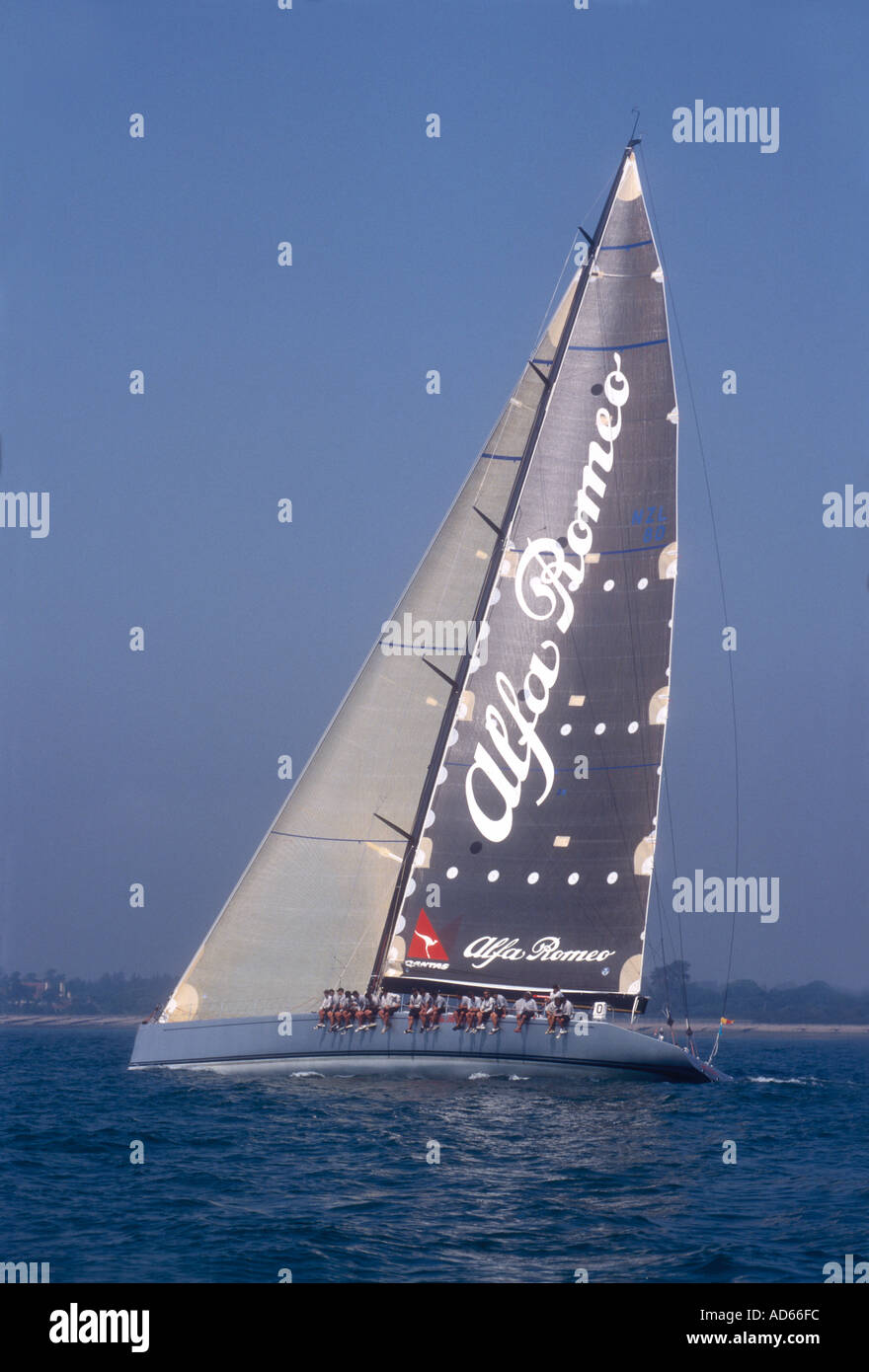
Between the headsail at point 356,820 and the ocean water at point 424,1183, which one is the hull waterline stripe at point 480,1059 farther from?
the headsail at point 356,820

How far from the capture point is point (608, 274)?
2614 cm

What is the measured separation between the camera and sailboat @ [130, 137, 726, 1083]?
975 inches

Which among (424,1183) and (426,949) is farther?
(426,949)

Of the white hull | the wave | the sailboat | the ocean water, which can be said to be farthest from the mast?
the wave

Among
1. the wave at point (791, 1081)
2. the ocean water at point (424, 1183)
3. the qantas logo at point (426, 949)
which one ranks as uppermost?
the qantas logo at point (426, 949)

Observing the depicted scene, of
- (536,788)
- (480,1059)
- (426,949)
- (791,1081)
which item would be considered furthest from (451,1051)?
(791,1081)

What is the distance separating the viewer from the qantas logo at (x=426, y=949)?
24859 millimetres

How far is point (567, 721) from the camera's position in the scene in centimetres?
2497

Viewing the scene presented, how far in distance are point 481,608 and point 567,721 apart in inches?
106

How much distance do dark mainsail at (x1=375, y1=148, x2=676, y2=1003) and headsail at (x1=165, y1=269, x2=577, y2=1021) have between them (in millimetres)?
758

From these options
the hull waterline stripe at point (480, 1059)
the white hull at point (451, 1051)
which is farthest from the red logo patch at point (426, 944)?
the hull waterline stripe at point (480, 1059)

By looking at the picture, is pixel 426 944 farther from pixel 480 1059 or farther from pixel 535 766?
pixel 535 766

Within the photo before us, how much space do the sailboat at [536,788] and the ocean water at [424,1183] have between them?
231cm

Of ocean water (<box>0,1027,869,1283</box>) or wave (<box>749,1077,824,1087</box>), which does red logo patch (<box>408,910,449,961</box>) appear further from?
wave (<box>749,1077,824,1087</box>)
